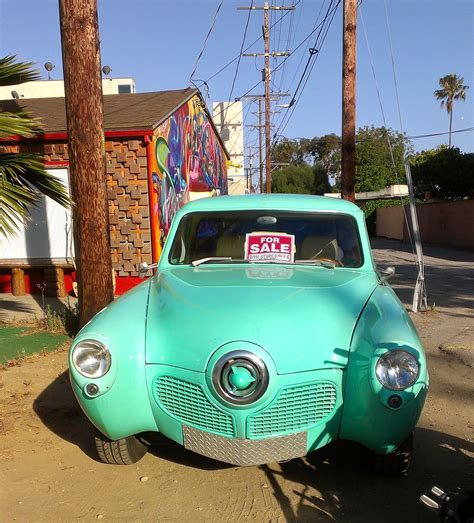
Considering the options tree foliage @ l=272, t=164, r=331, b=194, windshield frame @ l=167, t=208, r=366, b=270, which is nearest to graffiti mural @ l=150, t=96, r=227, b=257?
windshield frame @ l=167, t=208, r=366, b=270

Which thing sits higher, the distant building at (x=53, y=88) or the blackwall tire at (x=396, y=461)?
the distant building at (x=53, y=88)

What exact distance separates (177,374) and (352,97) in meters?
8.24

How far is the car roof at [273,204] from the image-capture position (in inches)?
178

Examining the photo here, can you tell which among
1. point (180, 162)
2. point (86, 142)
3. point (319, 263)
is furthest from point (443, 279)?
point (86, 142)

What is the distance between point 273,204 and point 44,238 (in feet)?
24.0

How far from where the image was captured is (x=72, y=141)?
5723 mm

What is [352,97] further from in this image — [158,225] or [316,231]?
[316,231]

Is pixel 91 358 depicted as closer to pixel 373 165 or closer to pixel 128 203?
pixel 128 203

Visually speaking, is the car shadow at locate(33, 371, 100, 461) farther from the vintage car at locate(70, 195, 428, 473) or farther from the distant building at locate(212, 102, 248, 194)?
the distant building at locate(212, 102, 248, 194)

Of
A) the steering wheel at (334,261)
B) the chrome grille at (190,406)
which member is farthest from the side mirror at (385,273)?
the chrome grille at (190,406)

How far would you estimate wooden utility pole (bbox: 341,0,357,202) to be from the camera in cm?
985

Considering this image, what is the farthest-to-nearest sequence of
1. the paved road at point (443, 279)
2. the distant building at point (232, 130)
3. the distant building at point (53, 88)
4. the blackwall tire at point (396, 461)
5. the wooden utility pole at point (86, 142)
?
the distant building at point (53, 88) → the distant building at point (232, 130) → the paved road at point (443, 279) → the wooden utility pole at point (86, 142) → the blackwall tire at point (396, 461)

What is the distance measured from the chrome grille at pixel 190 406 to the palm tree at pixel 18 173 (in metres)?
3.17

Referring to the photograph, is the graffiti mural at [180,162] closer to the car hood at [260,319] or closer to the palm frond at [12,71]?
the palm frond at [12,71]
